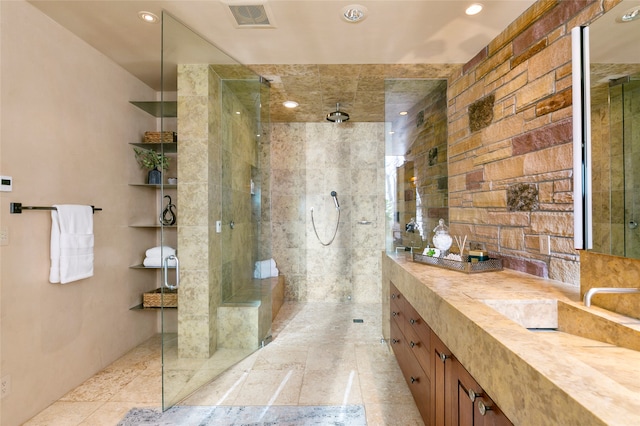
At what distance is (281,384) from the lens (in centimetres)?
229

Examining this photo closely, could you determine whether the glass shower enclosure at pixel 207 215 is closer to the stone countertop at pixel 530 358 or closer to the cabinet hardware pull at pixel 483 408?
the stone countertop at pixel 530 358

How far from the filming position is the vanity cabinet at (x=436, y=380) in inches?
40.9

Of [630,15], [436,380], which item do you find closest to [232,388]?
[436,380]

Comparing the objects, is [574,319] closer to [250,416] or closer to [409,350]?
[409,350]

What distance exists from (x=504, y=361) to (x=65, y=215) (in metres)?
2.59

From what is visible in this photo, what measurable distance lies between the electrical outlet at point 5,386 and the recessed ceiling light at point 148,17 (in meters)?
2.31

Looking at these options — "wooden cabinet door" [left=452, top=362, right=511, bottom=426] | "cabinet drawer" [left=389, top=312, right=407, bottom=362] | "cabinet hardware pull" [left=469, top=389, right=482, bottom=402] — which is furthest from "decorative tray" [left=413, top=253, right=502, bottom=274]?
"cabinet hardware pull" [left=469, top=389, right=482, bottom=402]

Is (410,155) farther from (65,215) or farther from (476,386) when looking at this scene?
(65,215)

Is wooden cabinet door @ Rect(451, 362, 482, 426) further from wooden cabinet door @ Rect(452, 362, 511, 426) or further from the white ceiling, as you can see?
the white ceiling

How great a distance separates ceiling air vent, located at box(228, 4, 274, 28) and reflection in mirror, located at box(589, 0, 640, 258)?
5.54ft

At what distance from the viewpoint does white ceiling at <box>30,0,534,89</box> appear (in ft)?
6.19

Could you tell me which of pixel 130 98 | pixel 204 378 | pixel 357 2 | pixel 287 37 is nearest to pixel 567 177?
pixel 357 2

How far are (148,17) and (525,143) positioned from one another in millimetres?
2493

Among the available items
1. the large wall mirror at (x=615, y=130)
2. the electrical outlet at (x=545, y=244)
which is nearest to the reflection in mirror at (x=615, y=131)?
the large wall mirror at (x=615, y=130)
